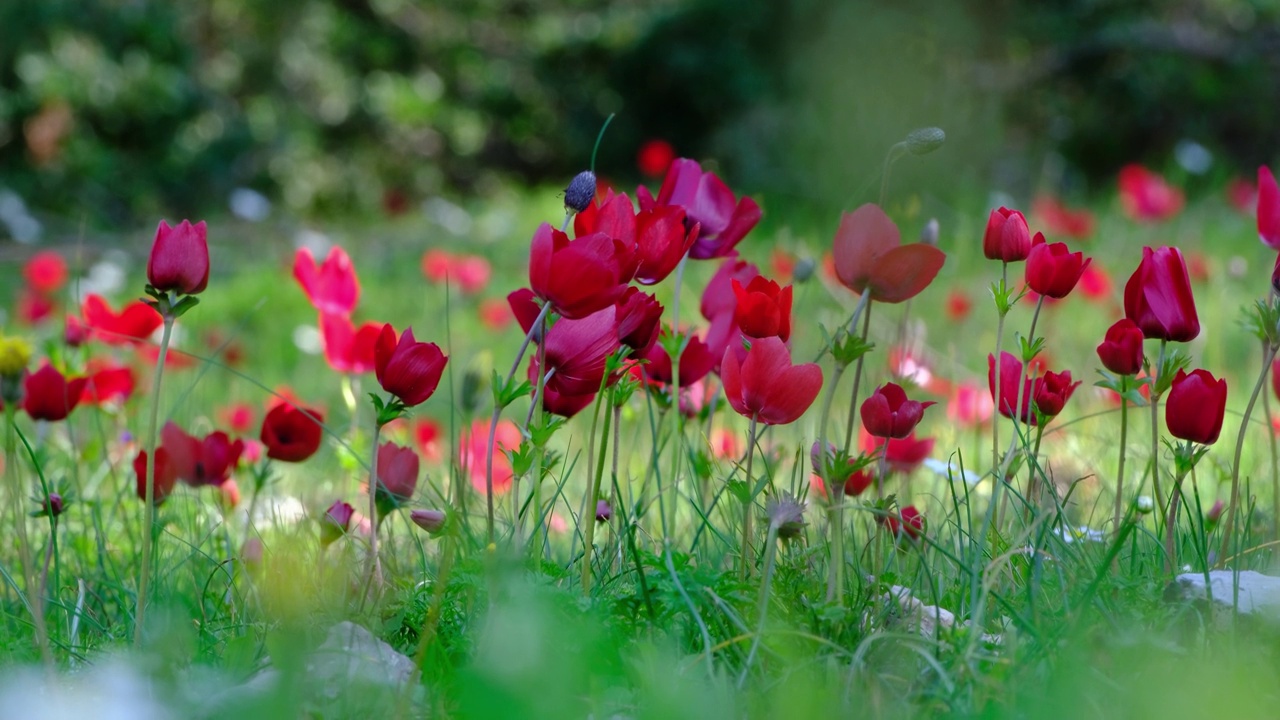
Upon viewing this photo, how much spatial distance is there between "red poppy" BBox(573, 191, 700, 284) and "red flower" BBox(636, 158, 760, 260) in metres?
0.16

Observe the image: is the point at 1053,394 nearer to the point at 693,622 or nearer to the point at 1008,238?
the point at 1008,238

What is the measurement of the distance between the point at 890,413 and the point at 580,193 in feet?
1.18

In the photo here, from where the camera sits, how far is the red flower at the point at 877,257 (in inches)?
41.8

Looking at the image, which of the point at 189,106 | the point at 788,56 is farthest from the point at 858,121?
the point at 189,106

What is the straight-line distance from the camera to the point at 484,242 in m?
6.16

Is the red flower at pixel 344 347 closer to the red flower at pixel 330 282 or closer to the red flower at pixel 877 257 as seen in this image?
the red flower at pixel 330 282

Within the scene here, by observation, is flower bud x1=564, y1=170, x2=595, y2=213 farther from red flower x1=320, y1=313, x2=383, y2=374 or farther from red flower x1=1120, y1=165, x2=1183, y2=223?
red flower x1=1120, y1=165, x2=1183, y2=223

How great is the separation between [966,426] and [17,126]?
7129 millimetres

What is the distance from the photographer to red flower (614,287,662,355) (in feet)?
3.58

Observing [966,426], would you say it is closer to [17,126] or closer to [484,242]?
[484,242]

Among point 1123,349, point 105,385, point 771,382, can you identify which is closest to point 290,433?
point 105,385

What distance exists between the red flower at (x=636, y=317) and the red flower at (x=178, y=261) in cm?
37

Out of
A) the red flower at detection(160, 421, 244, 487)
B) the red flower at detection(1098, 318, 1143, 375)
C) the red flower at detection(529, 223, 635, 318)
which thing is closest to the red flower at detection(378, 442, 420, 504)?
the red flower at detection(160, 421, 244, 487)

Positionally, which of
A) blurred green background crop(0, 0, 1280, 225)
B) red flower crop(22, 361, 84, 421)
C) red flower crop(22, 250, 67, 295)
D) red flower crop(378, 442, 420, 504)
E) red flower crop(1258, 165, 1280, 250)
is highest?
blurred green background crop(0, 0, 1280, 225)
